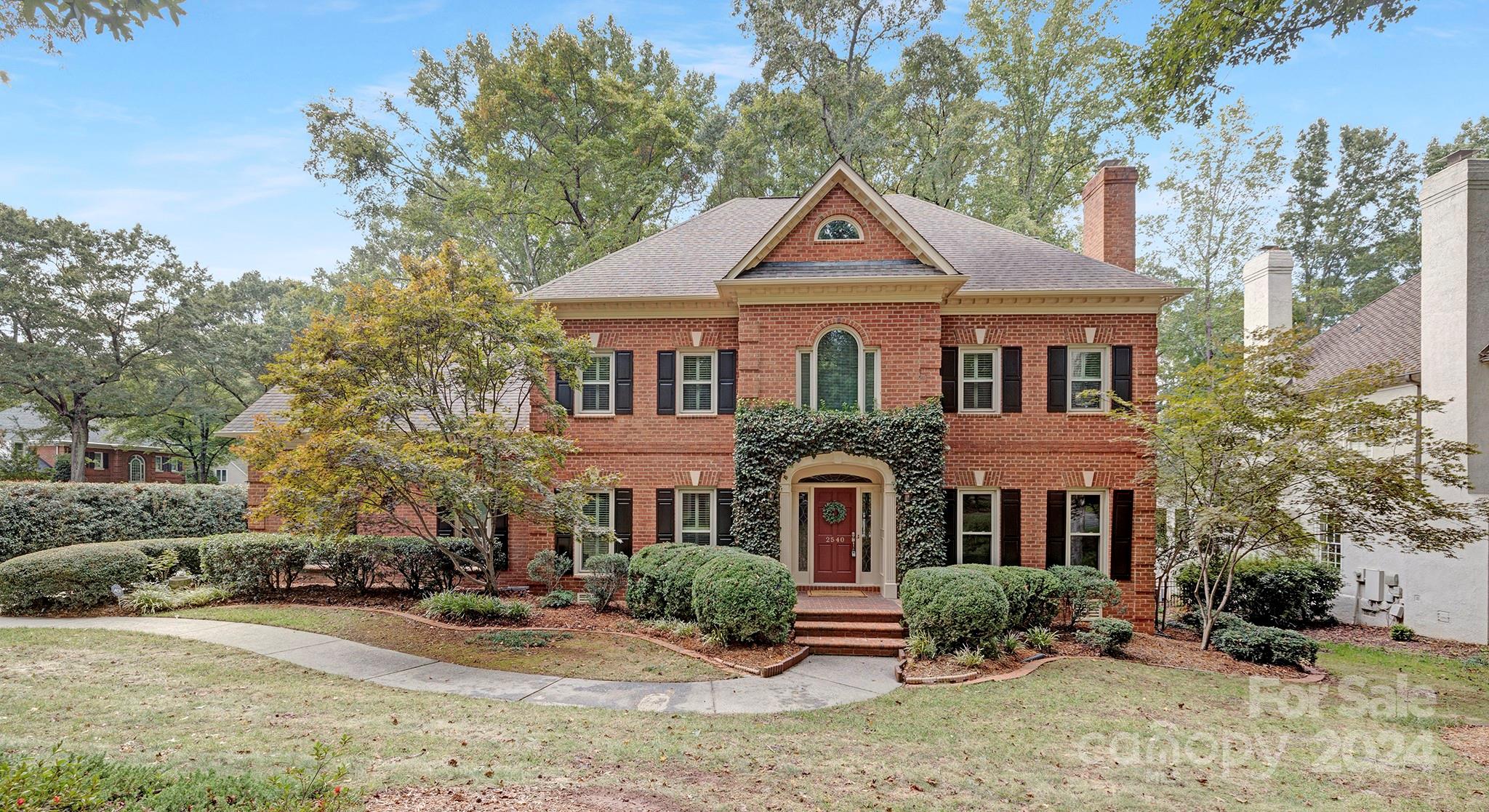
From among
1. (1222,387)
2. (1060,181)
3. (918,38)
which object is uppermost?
(918,38)

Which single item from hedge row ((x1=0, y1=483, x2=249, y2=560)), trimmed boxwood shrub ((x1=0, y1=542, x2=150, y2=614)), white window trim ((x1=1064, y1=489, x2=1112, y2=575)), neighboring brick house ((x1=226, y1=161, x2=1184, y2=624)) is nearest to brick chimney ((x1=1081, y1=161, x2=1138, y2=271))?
neighboring brick house ((x1=226, y1=161, x2=1184, y2=624))

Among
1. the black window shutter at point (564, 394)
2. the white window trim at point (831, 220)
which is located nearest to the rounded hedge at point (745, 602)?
the black window shutter at point (564, 394)

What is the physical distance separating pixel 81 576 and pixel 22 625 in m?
1.31

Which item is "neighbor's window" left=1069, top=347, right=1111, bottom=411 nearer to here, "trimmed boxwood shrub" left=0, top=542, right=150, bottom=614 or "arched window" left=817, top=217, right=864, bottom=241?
"arched window" left=817, top=217, right=864, bottom=241

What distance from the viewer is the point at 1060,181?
25.5 m

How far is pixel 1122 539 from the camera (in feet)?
44.2

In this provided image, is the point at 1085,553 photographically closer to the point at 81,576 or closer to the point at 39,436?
the point at 81,576

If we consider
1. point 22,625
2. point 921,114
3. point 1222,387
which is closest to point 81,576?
point 22,625

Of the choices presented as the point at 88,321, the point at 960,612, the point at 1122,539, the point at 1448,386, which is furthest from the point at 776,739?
the point at 88,321

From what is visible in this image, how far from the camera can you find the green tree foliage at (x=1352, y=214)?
3086 cm

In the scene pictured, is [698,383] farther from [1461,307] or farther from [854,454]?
[1461,307]

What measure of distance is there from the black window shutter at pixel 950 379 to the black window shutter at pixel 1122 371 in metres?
3.15

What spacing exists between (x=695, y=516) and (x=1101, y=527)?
8511mm

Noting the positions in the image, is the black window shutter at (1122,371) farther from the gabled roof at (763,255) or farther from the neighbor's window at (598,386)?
the neighbor's window at (598,386)
